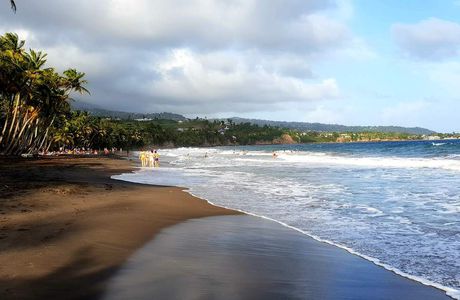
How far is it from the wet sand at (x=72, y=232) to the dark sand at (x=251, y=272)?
482 millimetres

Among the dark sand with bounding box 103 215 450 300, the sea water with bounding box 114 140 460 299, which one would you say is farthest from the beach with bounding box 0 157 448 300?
the sea water with bounding box 114 140 460 299

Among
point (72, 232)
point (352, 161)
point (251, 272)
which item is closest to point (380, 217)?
point (251, 272)

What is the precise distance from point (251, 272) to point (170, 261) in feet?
4.44

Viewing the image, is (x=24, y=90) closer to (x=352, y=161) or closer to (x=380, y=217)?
(x=352, y=161)

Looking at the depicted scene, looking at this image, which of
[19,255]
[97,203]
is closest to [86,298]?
[19,255]

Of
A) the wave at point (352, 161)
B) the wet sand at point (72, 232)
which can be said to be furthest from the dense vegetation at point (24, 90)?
the wet sand at point (72, 232)

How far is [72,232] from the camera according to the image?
812 centimetres

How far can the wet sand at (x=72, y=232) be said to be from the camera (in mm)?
5141

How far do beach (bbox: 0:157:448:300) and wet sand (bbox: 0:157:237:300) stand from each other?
0.07 ft

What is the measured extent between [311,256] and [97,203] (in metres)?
7.82

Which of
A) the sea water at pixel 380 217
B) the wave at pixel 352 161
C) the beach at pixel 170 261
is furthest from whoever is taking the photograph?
the wave at pixel 352 161

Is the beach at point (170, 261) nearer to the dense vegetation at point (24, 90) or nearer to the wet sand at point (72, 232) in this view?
the wet sand at point (72, 232)

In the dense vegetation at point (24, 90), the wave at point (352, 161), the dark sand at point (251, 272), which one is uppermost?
the dense vegetation at point (24, 90)

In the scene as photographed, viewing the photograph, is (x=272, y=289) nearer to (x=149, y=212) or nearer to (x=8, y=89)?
(x=149, y=212)
